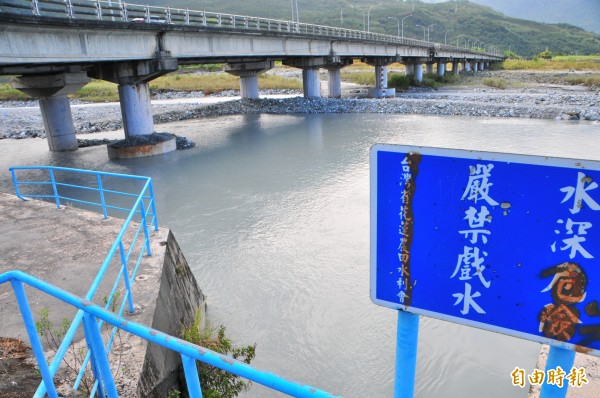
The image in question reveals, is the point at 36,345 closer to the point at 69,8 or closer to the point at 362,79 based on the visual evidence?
the point at 69,8

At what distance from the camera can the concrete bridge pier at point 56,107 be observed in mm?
21156

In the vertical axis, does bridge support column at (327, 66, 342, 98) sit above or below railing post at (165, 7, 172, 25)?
below

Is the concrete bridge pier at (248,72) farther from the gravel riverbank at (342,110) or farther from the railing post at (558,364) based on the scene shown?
the railing post at (558,364)

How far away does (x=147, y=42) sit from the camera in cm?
1950

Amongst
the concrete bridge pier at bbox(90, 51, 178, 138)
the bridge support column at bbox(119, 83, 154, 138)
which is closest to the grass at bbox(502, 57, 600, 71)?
the concrete bridge pier at bbox(90, 51, 178, 138)

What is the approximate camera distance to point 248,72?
36562mm

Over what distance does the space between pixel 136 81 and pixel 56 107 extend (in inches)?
182

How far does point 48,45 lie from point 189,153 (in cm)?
696

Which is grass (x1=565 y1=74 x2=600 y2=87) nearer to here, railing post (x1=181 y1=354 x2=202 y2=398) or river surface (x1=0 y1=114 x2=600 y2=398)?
river surface (x1=0 y1=114 x2=600 y2=398)

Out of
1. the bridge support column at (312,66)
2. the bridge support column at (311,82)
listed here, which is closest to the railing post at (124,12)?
the bridge support column at (312,66)

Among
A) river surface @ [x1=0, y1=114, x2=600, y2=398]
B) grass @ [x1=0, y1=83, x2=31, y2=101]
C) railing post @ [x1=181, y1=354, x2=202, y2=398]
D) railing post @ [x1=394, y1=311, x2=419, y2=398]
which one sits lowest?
river surface @ [x1=0, y1=114, x2=600, y2=398]

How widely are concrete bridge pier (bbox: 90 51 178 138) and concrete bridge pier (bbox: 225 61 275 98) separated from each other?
1616 cm

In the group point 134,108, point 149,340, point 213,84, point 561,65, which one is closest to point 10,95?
point 213,84

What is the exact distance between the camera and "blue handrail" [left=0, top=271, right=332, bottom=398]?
1.92 metres
